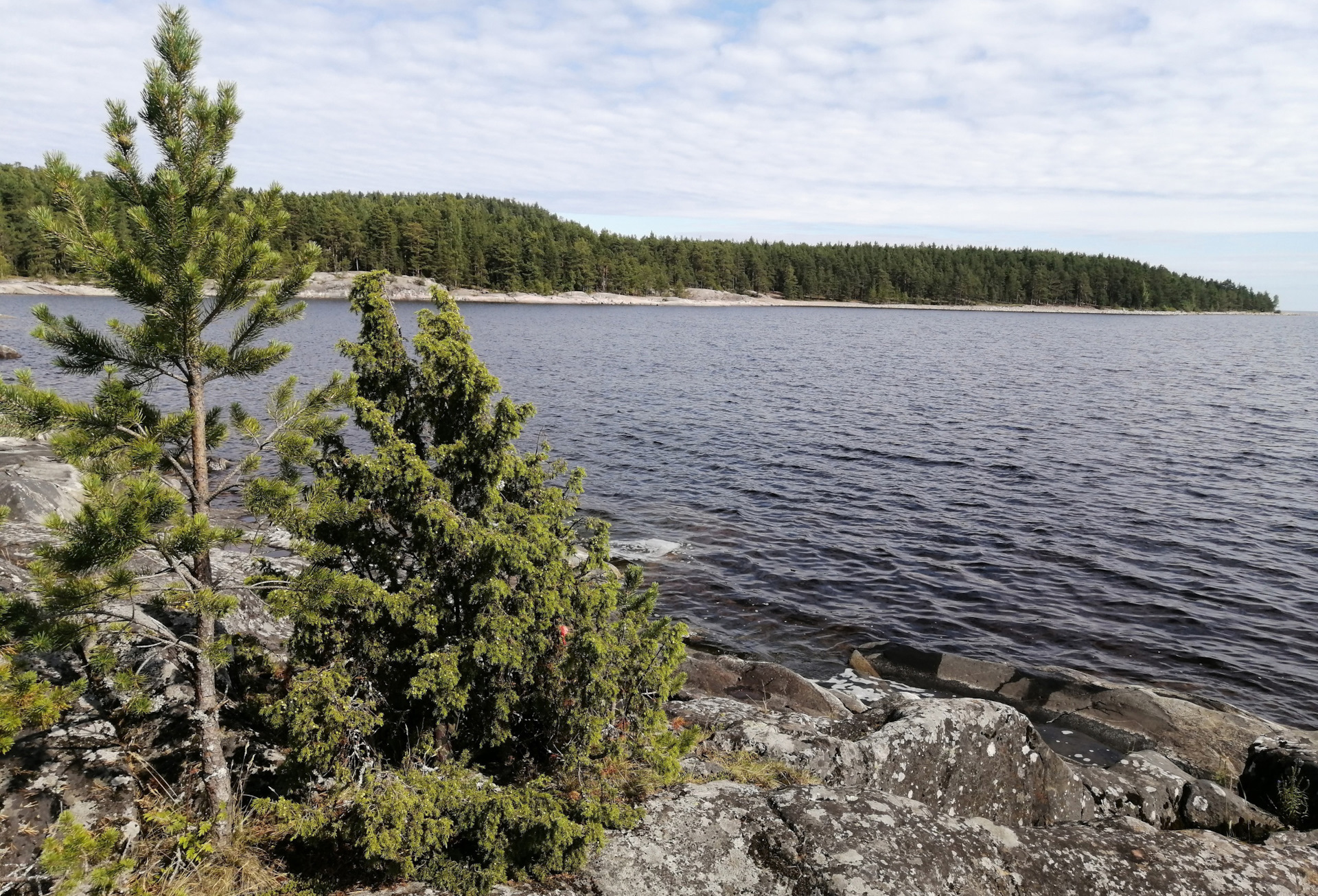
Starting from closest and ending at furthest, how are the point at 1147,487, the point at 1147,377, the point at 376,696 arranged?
the point at 376,696 < the point at 1147,487 < the point at 1147,377

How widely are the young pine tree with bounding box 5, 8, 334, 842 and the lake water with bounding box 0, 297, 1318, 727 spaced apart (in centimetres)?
1238

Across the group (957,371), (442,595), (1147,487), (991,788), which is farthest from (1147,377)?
(442,595)

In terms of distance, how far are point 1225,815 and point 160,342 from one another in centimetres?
1320

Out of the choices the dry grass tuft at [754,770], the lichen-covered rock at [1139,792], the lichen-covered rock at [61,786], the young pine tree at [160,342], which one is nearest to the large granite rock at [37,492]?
the lichen-covered rock at [61,786]

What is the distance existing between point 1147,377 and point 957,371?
50.9 ft

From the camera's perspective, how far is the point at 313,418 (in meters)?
7.03

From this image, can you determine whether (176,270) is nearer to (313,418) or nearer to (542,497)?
(313,418)

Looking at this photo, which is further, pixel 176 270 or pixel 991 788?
pixel 991 788

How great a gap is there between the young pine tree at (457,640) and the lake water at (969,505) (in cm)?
959

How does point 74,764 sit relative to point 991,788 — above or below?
above

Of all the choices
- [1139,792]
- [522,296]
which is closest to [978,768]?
[1139,792]

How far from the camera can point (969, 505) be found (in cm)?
2616

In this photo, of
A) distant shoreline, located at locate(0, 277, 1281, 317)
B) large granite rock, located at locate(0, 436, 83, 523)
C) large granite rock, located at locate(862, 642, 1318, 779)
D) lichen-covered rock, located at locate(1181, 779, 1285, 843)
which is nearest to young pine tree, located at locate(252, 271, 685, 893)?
lichen-covered rock, located at locate(1181, 779, 1285, 843)

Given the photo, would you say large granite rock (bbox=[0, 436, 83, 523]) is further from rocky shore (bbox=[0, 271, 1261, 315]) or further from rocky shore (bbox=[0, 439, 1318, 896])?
rocky shore (bbox=[0, 271, 1261, 315])
